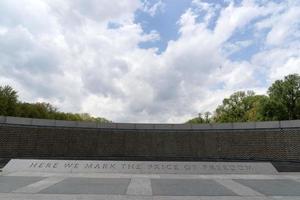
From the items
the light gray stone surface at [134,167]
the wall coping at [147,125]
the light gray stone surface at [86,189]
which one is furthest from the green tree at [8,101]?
the light gray stone surface at [86,189]

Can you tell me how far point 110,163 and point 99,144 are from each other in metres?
6.28

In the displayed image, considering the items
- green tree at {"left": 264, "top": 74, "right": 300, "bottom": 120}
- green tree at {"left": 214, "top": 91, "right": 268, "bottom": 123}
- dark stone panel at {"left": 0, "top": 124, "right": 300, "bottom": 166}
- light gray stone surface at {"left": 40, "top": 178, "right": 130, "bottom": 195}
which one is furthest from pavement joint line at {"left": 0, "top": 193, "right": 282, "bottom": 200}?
green tree at {"left": 214, "top": 91, "right": 268, "bottom": 123}

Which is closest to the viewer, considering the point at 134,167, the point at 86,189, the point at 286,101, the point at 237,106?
the point at 86,189

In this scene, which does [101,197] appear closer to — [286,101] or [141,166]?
[141,166]

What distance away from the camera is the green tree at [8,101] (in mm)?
45316

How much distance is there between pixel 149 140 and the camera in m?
24.2

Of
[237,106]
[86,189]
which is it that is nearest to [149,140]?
[86,189]

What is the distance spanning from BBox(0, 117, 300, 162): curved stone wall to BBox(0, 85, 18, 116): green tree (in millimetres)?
26412

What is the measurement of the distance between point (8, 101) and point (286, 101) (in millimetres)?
42673

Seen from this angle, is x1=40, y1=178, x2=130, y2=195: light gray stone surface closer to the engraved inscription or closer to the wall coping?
the engraved inscription

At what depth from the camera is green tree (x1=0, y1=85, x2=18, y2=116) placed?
4532 centimetres

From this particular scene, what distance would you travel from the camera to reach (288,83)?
46.7 m

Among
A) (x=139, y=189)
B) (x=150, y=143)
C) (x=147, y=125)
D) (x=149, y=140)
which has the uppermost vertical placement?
(x=147, y=125)

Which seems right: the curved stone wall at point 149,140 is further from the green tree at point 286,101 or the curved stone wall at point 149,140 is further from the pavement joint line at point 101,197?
the green tree at point 286,101
